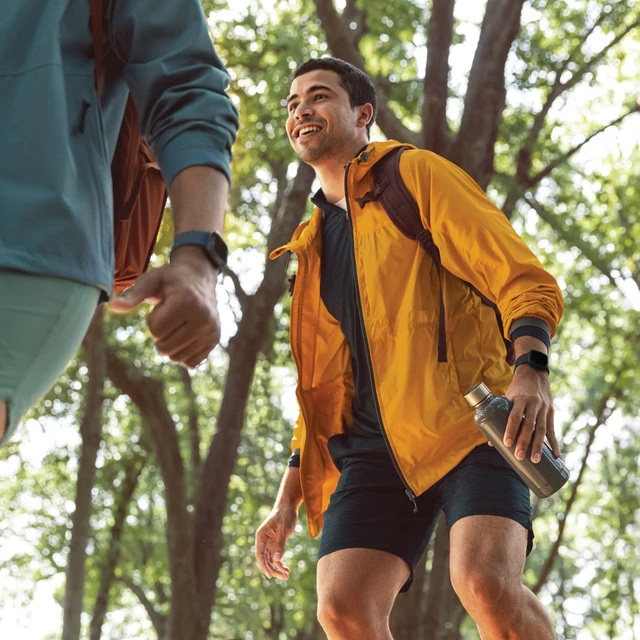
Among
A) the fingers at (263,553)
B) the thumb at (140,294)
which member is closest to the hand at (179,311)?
the thumb at (140,294)

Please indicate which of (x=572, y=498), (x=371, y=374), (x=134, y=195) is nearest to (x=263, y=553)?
(x=371, y=374)

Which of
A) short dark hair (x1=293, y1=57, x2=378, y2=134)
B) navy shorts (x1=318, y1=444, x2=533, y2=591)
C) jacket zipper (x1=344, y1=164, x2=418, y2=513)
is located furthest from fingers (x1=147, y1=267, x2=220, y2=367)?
short dark hair (x1=293, y1=57, x2=378, y2=134)

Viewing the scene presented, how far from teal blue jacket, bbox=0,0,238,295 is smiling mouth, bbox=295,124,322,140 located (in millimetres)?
2555

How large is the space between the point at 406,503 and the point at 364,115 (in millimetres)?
1946

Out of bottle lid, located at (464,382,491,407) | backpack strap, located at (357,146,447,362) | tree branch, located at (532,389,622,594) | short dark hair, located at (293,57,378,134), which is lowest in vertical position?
bottle lid, located at (464,382,491,407)

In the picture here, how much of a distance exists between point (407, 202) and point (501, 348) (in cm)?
63

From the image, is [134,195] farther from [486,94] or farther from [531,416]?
[486,94]

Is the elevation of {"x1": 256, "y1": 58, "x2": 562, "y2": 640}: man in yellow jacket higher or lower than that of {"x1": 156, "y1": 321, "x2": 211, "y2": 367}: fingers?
higher

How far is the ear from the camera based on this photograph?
450 cm

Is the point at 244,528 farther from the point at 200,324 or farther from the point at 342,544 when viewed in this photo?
the point at 200,324

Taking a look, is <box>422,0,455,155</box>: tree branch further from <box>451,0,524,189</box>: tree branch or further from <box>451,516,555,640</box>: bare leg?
<box>451,516,555,640</box>: bare leg

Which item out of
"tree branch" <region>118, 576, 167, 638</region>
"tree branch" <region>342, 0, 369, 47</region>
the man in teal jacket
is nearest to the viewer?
the man in teal jacket

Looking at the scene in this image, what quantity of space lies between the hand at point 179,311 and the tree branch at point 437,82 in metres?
6.21

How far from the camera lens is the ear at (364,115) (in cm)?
450
